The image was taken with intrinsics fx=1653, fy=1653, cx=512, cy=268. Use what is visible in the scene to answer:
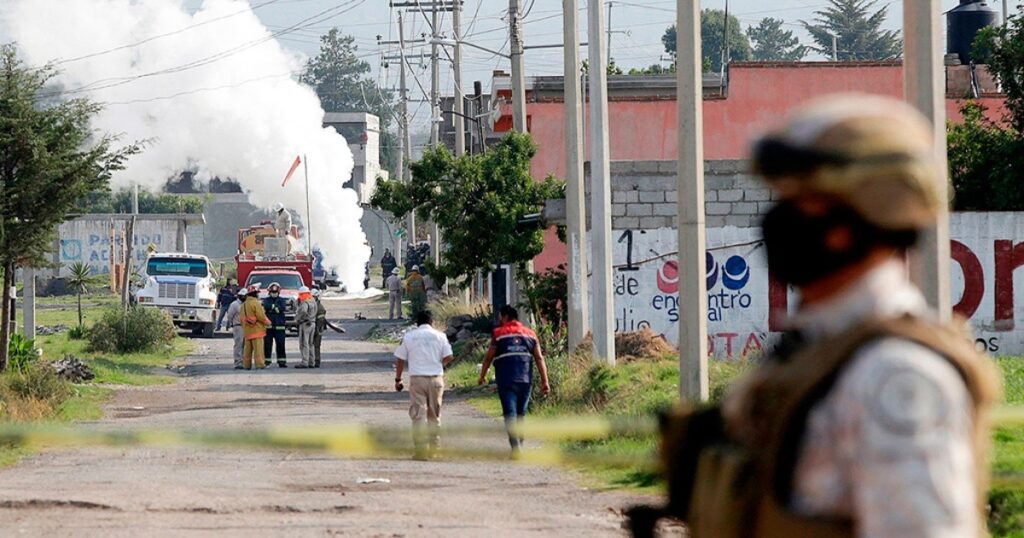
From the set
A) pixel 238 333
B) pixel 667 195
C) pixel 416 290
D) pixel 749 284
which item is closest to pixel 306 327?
pixel 238 333

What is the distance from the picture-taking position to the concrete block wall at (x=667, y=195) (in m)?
27.0

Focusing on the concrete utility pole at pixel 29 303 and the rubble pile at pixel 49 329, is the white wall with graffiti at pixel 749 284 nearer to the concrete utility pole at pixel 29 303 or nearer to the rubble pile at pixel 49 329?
the concrete utility pole at pixel 29 303

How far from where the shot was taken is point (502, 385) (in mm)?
16844

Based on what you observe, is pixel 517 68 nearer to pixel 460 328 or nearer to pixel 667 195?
pixel 667 195

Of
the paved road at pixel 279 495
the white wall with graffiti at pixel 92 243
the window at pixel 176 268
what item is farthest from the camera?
the white wall with graffiti at pixel 92 243

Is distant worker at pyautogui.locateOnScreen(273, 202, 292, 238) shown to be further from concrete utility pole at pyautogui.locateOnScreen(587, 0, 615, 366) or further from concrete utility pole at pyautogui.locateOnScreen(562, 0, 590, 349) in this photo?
concrete utility pole at pyautogui.locateOnScreen(587, 0, 615, 366)

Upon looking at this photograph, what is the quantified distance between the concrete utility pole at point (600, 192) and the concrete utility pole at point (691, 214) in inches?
215

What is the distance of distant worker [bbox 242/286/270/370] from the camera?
31.4m

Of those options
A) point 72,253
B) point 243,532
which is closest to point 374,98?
point 72,253

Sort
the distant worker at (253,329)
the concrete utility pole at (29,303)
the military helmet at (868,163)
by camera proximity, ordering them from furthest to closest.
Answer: the concrete utility pole at (29,303)
the distant worker at (253,329)
the military helmet at (868,163)

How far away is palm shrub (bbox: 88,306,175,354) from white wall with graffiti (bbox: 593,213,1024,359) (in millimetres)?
14426

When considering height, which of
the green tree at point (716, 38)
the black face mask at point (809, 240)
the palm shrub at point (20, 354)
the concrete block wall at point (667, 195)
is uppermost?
the green tree at point (716, 38)

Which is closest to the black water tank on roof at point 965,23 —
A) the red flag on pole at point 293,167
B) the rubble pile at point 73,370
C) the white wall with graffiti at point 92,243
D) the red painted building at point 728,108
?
the red painted building at point 728,108

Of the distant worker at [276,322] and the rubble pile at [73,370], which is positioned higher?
the distant worker at [276,322]
